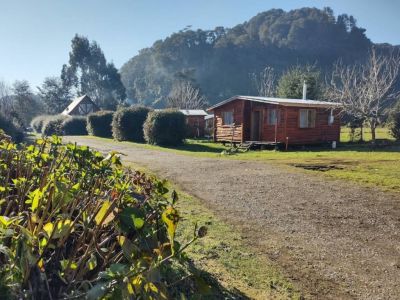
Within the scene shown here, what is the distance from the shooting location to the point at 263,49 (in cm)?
8712

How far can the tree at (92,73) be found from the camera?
7356 centimetres

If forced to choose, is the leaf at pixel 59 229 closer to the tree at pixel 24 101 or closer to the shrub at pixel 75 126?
Answer: the shrub at pixel 75 126

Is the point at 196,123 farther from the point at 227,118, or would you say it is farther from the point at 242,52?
the point at 242,52

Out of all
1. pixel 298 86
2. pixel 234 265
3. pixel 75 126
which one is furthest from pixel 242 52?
pixel 234 265

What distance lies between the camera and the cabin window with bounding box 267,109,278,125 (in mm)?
21625

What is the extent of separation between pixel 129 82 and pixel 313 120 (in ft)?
288

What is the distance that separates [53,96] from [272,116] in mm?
56868

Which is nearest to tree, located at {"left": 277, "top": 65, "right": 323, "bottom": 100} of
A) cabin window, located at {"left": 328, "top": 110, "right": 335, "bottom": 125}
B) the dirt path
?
cabin window, located at {"left": 328, "top": 110, "right": 335, "bottom": 125}

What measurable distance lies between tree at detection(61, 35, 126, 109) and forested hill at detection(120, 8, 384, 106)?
1047 cm

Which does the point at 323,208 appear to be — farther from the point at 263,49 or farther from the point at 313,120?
the point at 263,49

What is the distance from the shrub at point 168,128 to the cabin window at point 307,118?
735 centimetres

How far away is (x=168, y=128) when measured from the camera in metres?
23.5

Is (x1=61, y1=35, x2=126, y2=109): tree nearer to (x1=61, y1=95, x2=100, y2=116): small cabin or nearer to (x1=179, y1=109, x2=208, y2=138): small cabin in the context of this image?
(x1=61, y1=95, x2=100, y2=116): small cabin

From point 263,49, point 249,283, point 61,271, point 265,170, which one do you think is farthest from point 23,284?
point 263,49
